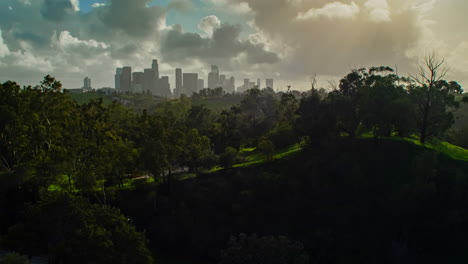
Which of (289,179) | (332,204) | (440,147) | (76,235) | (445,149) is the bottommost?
(332,204)

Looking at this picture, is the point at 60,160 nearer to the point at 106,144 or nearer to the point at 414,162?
the point at 106,144

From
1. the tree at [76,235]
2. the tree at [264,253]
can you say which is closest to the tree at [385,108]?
the tree at [264,253]

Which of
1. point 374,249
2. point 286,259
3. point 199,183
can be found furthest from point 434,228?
point 199,183

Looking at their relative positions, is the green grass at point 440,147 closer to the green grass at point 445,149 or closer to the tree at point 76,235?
the green grass at point 445,149

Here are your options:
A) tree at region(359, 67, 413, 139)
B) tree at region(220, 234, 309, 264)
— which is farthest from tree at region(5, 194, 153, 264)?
tree at region(359, 67, 413, 139)

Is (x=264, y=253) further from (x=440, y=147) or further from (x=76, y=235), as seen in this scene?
(x=440, y=147)

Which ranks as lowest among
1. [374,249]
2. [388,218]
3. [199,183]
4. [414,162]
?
[374,249]

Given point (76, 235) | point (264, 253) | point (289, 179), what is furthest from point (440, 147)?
point (76, 235)

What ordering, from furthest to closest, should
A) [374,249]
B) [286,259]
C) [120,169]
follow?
[120,169] < [374,249] < [286,259]
